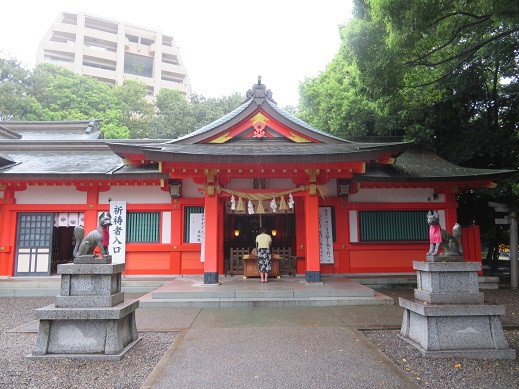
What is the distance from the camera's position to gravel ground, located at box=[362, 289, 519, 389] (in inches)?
168

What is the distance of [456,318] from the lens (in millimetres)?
5320

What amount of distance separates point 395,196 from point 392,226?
1.04 m

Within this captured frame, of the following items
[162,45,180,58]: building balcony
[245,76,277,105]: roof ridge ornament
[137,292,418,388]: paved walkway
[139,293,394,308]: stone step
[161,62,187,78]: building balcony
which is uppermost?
[162,45,180,58]: building balcony

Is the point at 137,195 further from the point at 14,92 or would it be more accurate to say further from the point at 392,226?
the point at 14,92

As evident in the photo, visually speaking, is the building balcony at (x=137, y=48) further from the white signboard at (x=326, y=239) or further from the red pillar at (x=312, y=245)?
the red pillar at (x=312, y=245)

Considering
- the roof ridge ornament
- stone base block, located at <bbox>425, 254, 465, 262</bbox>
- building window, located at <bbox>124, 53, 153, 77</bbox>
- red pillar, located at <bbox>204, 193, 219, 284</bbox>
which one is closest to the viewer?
stone base block, located at <bbox>425, 254, 465, 262</bbox>

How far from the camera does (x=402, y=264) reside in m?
11.8

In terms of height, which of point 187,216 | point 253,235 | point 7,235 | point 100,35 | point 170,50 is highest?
point 170,50

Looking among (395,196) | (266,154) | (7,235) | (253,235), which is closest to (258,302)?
(266,154)

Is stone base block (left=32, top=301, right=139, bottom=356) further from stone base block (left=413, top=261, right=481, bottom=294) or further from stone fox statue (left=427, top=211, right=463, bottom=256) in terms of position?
stone fox statue (left=427, top=211, right=463, bottom=256)

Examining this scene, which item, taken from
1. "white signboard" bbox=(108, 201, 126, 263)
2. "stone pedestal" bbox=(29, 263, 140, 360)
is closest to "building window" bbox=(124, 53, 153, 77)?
"white signboard" bbox=(108, 201, 126, 263)

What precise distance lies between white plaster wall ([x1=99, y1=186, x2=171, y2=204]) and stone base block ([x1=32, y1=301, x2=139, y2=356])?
6.78 metres

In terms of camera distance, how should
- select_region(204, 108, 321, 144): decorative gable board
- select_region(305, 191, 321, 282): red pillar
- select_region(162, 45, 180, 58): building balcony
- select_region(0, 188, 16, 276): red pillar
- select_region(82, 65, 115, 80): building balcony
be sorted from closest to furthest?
select_region(305, 191, 321, 282): red pillar
select_region(204, 108, 321, 144): decorative gable board
select_region(0, 188, 16, 276): red pillar
select_region(82, 65, 115, 80): building balcony
select_region(162, 45, 180, 58): building balcony

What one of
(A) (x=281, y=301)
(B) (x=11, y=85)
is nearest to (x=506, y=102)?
(A) (x=281, y=301)
